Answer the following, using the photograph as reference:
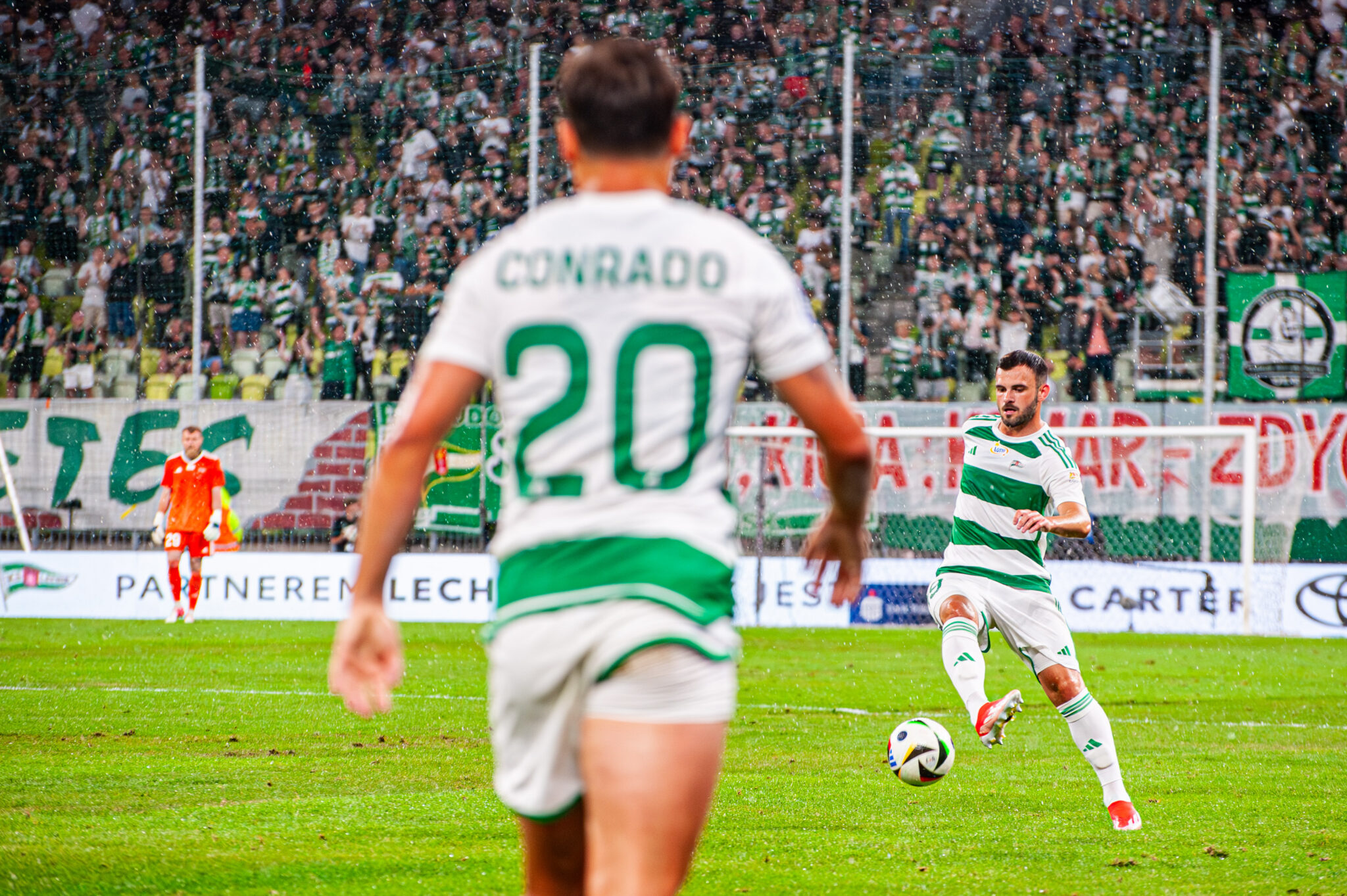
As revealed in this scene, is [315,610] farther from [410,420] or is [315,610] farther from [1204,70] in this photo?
[410,420]

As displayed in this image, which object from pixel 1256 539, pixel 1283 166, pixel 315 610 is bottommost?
pixel 315 610

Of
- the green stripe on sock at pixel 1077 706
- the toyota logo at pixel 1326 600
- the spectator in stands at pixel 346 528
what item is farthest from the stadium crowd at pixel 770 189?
the green stripe on sock at pixel 1077 706

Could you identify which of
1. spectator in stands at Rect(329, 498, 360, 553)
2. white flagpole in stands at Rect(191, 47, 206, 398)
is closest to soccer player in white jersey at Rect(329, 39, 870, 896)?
spectator in stands at Rect(329, 498, 360, 553)

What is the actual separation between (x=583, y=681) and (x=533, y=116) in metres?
19.6

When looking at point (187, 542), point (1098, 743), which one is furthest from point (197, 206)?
point (1098, 743)

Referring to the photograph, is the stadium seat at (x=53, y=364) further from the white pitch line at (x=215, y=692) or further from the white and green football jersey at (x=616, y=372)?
the white and green football jersey at (x=616, y=372)

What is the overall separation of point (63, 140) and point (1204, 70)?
53.9 ft

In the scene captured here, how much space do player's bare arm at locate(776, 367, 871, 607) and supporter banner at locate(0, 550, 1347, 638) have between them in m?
14.9

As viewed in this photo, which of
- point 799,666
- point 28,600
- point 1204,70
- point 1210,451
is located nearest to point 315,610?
point 28,600

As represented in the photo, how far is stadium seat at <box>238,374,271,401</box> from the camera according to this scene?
20297mm

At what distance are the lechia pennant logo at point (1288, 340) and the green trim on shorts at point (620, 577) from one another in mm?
18112

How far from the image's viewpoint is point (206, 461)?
57.5ft

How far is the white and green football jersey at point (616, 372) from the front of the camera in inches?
95.3

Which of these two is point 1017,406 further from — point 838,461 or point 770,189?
point 770,189
